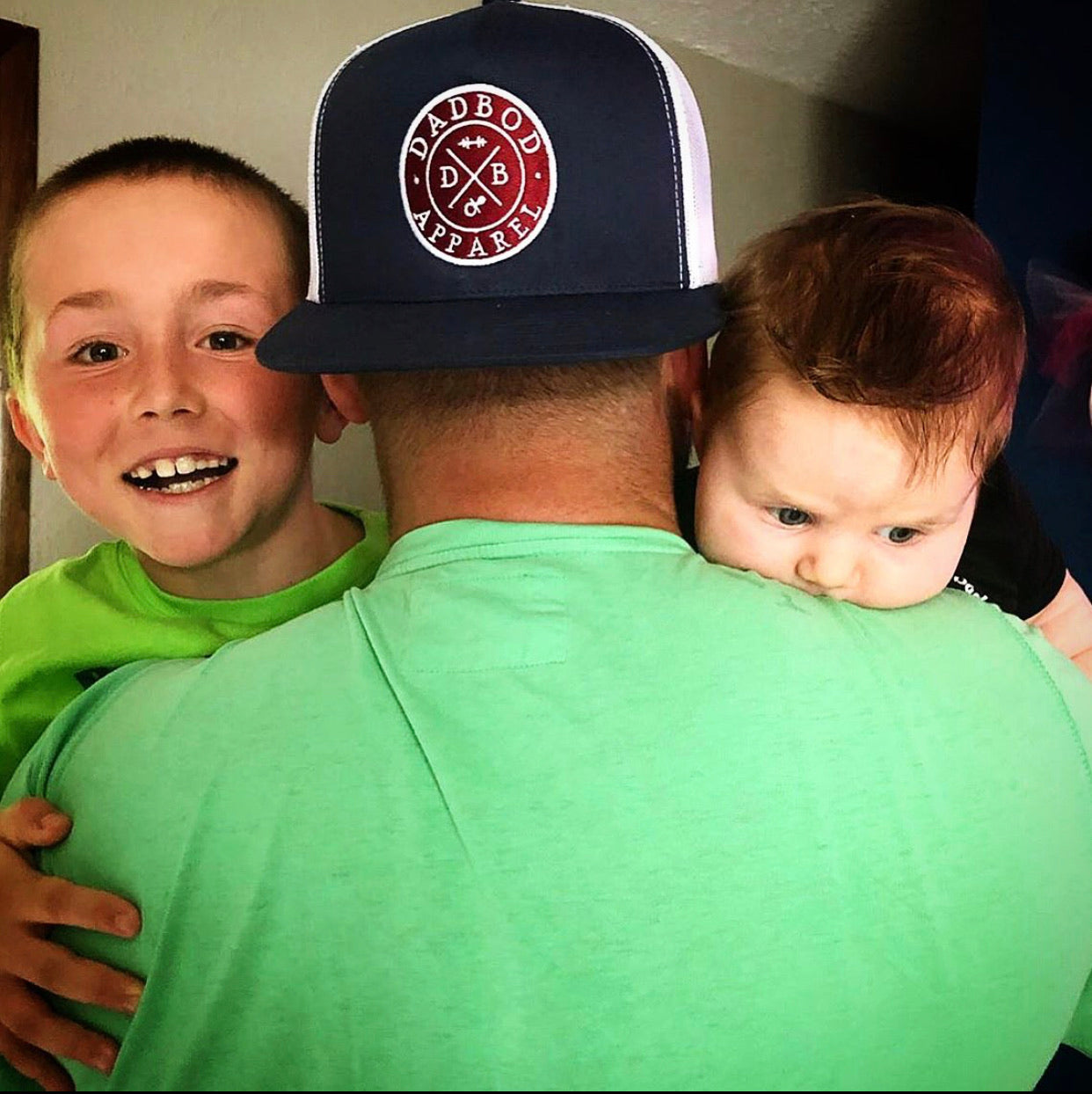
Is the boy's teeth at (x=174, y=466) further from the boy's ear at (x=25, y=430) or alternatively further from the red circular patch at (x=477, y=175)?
the red circular patch at (x=477, y=175)

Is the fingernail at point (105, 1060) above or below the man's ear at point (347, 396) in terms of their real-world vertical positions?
below

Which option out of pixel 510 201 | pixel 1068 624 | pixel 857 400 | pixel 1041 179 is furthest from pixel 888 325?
pixel 1041 179

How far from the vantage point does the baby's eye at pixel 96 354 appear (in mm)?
702

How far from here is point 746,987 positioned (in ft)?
1.43

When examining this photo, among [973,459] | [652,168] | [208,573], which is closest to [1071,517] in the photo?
[973,459]

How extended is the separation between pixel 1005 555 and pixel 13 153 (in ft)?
2.64

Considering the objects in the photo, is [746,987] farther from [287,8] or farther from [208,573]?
[287,8]

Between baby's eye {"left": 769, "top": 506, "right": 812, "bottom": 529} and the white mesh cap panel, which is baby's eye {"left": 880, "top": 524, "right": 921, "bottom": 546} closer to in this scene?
baby's eye {"left": 769, "top": 506, "right": 812, "bottom": 529}

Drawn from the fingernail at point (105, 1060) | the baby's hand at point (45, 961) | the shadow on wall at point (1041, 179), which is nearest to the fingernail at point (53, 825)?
the baby's hand at point (45, 961)

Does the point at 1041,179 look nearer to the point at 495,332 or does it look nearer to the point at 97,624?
the point at 495,332

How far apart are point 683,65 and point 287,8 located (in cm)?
36

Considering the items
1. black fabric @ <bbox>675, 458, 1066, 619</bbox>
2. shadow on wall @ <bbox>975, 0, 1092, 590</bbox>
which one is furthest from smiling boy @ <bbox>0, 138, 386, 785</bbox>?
shadow on wall @ <bbox>975, 0, 1092, 590</bbox>

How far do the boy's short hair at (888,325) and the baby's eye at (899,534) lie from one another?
2.0 inches

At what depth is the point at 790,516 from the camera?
0.66 meters
